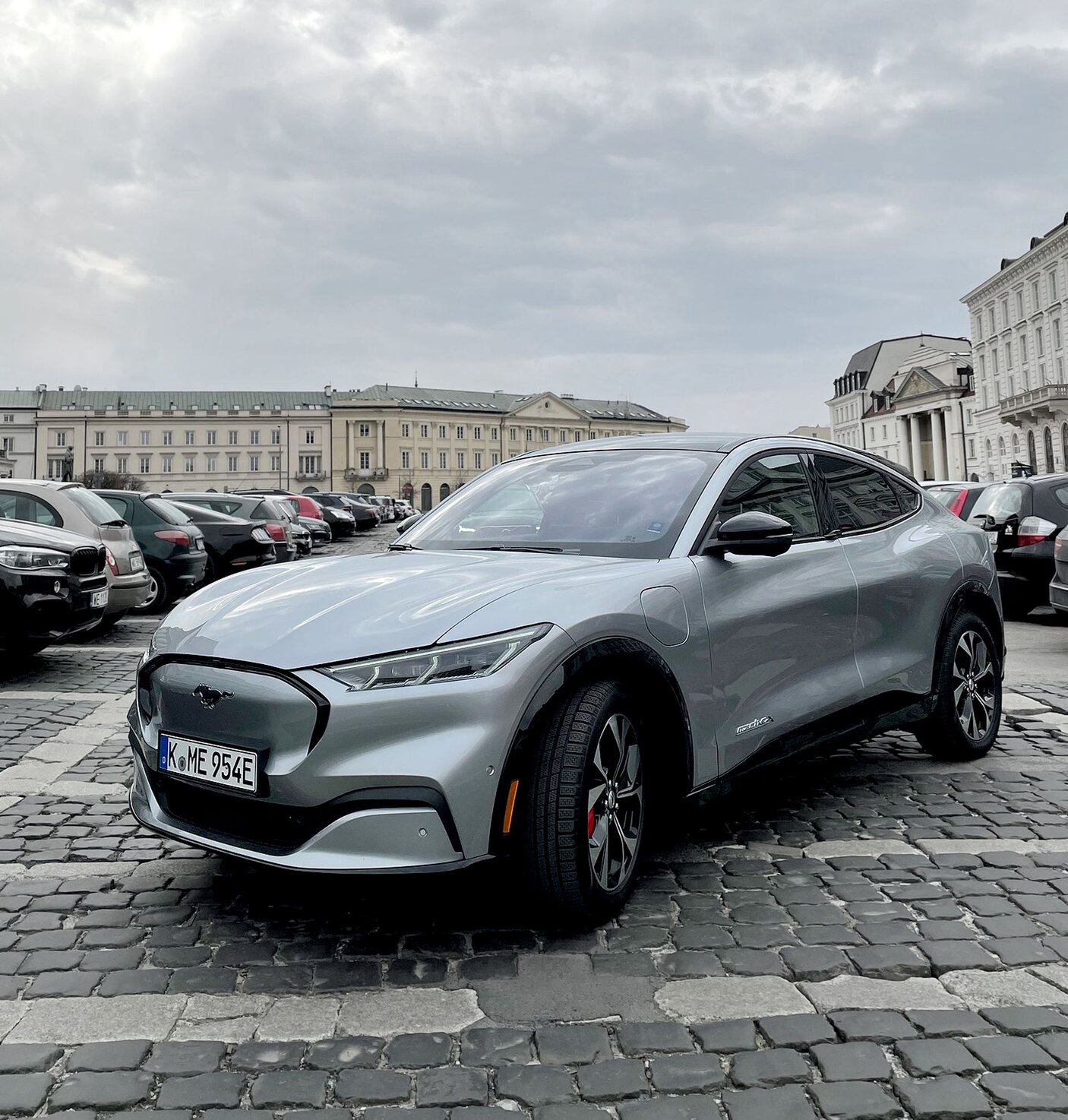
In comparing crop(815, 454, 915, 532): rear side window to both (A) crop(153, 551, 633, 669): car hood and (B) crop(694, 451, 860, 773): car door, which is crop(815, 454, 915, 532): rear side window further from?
(A) crop(153, 551, 633, 669): car hood

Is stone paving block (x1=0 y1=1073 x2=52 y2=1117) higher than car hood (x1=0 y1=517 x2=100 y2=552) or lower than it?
lower

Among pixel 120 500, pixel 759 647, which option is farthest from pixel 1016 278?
pixel 759 647

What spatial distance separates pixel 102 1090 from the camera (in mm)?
2260

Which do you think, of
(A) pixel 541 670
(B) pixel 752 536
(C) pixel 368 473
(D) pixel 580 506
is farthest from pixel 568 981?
(C) pixel 368 473

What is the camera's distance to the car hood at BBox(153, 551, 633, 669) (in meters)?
2.89

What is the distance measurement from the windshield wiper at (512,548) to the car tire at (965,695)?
7.13 ft

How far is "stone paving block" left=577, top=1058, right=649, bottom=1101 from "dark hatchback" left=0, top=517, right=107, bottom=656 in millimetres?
6528

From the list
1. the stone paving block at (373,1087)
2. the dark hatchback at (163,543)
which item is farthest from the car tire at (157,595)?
the stone paving block at (373,1087)

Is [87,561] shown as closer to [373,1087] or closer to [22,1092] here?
[22,1092]

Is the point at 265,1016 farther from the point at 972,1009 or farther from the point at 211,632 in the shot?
the point at 972,1009

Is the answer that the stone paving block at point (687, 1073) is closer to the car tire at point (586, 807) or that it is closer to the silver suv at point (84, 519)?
the car tire at point (586, 807)

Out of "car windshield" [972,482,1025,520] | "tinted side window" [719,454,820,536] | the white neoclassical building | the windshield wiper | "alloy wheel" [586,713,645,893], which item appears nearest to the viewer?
"alloy wheel" [586,713,645,893]

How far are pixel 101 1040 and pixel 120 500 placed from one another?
1133 centimetres

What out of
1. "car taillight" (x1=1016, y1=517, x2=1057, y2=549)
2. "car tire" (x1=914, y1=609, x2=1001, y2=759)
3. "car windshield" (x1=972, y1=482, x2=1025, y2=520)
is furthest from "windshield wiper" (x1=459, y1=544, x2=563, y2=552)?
"car windshield" (x1=972, y1=482, x2=1025, y2=520)
